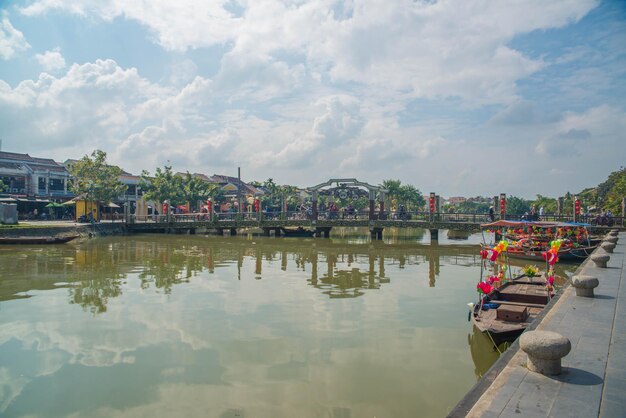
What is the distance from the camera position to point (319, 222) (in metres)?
35.6

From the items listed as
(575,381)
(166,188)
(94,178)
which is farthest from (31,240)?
(575,381)

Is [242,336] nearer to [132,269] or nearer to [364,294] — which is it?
[364,294]

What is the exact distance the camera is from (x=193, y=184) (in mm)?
48750

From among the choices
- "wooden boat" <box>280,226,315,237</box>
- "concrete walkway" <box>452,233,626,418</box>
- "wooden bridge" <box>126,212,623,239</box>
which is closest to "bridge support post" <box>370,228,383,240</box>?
"wooden bridge" <box>126,212,623,239</box>

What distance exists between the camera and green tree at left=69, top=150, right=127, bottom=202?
37531 millimetres

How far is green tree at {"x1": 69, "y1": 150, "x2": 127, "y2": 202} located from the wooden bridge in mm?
3431

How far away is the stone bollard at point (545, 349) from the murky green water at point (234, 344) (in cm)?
175

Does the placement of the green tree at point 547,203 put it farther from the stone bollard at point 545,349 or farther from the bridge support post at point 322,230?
the stone bollard at point 545,349

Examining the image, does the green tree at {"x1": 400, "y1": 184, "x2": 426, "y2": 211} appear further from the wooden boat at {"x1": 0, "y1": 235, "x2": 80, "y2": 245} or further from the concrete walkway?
the concrete walkway

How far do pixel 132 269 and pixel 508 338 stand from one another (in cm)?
1555

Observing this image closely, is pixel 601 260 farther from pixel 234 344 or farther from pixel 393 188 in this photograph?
pixel 393 188

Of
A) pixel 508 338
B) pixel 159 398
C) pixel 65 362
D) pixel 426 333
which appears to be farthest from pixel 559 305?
pixel 65 362

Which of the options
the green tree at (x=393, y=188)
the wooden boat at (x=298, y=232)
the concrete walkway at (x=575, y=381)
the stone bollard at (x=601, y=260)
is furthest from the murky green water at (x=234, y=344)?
the green tree at (x=393, y=188)

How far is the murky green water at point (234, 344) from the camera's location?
654 centimetres
